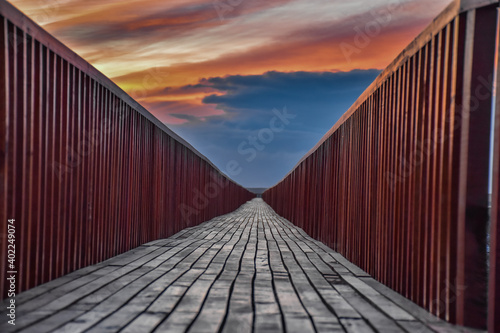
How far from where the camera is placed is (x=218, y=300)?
3.35 meters

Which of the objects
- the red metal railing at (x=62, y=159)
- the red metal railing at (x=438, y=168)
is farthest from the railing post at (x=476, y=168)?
the red metal railing at (x=62, y=159)

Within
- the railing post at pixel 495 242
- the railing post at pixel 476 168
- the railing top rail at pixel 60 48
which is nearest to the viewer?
the railing post at pixel 495 242

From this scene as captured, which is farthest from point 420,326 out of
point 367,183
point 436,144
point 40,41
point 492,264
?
point 40,41

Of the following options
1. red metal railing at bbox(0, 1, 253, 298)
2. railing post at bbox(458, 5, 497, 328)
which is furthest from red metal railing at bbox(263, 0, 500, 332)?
red metal railing at bbox(0, 1, 253, 298)

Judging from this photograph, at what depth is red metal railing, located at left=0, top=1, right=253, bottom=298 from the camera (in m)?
3.37

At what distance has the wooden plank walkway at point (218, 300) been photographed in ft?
8.96

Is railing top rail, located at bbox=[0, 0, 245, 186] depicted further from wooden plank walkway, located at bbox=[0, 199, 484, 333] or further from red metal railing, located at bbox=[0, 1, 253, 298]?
wooden plank walkway, located at bbox=[0, 199, 484, 333]

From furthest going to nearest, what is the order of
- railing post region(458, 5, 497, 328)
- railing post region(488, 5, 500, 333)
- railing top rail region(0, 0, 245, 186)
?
railing top rail region(0, 0, 245, 186)
railing post region(458, 5, 497, 328)
railing post region(488, 5, 500, 333)

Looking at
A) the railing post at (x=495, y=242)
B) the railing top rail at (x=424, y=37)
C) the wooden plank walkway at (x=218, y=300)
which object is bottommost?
the wooden plank walkway at (x=218, y=300)

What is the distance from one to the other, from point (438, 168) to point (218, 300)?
85.1 inches

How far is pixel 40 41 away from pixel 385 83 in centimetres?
376

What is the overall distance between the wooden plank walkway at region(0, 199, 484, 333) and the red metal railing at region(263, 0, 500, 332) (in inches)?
11.5

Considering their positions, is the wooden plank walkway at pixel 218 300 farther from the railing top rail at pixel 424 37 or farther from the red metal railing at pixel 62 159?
the railing top rail at pixel 424 37

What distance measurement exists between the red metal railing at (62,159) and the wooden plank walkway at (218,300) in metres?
0.38
